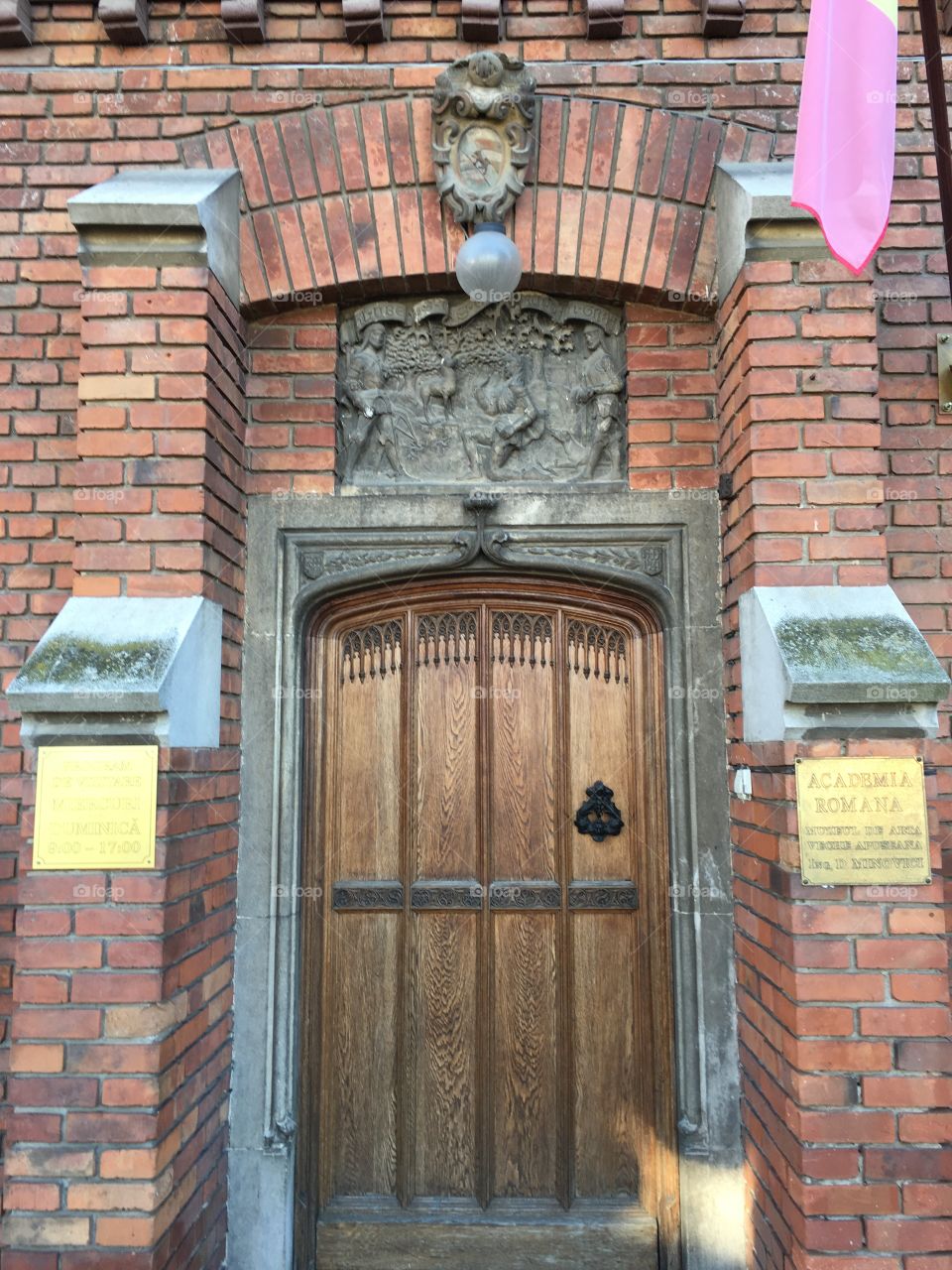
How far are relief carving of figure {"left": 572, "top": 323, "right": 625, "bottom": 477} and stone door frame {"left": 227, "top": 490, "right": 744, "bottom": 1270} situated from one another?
0.66ft

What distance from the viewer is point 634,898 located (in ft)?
10.7

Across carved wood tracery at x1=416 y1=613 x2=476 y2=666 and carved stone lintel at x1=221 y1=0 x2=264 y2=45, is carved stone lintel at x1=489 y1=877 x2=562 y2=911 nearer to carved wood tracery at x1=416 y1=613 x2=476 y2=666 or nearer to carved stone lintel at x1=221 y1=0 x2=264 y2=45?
carved wood tracery at x1=416 y1=613 x2=476 y2=666

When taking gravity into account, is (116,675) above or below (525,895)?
above

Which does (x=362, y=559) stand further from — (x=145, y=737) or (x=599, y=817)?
(x=599, y=817)

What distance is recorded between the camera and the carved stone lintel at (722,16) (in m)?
3.15

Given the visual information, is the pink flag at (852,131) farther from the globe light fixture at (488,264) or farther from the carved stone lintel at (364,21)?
the carved stone lintel at (364,21)

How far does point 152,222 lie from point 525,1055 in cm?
315

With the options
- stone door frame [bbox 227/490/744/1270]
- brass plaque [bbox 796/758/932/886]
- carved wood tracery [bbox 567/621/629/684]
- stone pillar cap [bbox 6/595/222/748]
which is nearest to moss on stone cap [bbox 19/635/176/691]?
stone pillar cap [bbox 6/595/222/748]

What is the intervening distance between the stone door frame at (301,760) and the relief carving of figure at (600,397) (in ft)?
0.66

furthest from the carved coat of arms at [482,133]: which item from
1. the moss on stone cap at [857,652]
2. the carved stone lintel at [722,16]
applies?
the moss on stone cap at [857,652]

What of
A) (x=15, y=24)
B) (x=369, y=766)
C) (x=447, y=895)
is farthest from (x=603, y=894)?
(x=15, y=24)

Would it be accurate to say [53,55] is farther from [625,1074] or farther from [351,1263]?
[351,1263]

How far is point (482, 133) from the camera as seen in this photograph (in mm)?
3139

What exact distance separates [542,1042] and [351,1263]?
3.28 feet
